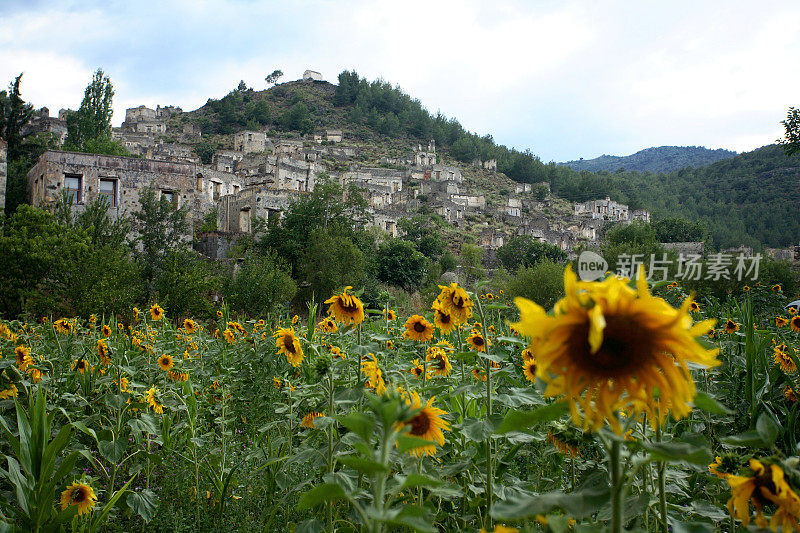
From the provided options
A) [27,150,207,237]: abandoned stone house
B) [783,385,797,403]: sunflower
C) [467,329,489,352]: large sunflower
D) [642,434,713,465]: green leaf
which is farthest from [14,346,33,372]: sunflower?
[27,150,207,237]: abandoned stone house

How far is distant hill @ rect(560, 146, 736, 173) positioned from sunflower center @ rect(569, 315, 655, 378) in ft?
520

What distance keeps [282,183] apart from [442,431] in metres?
37.9

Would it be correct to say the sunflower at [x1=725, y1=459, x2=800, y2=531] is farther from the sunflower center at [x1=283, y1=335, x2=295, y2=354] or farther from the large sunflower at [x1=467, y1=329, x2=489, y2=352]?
the sunflower center at [x1=283, y1=335, x2=295, y2=354]

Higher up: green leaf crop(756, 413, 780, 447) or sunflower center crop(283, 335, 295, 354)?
green leaf crop(756, 413, 780, 447)

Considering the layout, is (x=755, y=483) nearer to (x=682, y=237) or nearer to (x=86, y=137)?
(x=86, y=137)

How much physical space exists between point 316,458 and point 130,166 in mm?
17692

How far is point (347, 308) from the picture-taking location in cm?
259

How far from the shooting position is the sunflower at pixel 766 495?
0.90m

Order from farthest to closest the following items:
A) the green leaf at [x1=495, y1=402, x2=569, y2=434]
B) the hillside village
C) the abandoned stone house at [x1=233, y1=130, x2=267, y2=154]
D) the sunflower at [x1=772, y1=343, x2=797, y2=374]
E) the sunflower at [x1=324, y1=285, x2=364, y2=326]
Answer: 1. the abandoned stone house at [x1=233, y1=130, x2=267, y2=154]
2. the hillside village
3. the sunflower at [x1=772, y1=343, x2=797, y2=374]
4. the sunflower at [x1=324, y1=285, x2=364, y2=326]
5. the green leaf at [x1=495, y1=402, x2=569, y2=434]

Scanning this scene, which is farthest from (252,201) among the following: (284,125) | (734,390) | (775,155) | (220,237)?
(775,155)

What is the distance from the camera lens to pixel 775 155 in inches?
2810

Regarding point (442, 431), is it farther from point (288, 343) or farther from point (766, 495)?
point (288, 343)

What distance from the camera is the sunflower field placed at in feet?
2.55

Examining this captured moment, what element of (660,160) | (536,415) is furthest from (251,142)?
(660,160)
